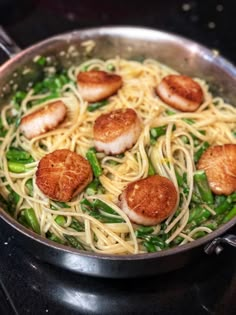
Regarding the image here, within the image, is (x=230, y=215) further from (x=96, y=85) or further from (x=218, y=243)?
(x=96, y=85)

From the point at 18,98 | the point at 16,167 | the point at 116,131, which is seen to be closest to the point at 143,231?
the point at 116,131

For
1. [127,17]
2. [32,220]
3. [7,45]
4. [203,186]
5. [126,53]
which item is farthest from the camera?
[127,17]

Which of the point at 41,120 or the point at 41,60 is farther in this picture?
the point at 41,60

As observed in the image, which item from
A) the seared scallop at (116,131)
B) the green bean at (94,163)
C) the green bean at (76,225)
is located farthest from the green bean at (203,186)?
the green bean at (76,225)

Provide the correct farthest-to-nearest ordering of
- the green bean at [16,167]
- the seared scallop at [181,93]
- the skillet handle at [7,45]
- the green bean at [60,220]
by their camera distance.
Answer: the skillet handle at [7,45] → the seared scallop at [181,93] → the green bean at [16,167] → the green bean at [60,220]

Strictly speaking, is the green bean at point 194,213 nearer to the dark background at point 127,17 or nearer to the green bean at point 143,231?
the green bean at point 143,231

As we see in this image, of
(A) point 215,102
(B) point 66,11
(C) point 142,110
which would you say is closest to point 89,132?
(C) point 142,110
